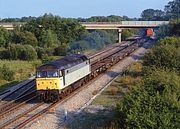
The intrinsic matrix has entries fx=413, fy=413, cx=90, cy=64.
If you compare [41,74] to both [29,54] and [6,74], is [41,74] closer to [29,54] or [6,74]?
[6,74]

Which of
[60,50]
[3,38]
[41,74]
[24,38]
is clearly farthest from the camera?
[3,38]

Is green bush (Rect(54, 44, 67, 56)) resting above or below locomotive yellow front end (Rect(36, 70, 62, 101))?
below

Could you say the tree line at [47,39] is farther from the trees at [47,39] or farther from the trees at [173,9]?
the trees at [173,9]

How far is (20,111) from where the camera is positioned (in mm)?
25531

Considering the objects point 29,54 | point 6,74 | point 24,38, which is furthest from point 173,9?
point 6,74

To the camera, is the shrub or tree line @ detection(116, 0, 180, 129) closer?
tree line @ detection(116, 0, 180, 129)

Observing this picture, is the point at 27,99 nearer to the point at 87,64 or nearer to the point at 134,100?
the point at 87,64

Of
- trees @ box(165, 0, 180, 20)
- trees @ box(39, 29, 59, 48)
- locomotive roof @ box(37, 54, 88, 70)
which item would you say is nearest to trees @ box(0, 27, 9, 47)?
trees @ box(39, 29, 59, 48)

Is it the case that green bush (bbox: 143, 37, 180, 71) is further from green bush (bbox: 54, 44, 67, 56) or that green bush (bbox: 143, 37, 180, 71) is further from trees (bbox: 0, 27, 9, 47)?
trees (bbox: 0, 27, 9, 47)

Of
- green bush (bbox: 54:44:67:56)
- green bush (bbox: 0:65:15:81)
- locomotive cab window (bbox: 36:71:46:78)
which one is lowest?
green bush (bbox: 54:44:67:56)

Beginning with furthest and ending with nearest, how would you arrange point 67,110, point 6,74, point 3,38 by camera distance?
point 3,38 < point 6,74 < point 67,110

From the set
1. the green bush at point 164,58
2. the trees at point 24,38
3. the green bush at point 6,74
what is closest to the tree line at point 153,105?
the green bush at point 164,58

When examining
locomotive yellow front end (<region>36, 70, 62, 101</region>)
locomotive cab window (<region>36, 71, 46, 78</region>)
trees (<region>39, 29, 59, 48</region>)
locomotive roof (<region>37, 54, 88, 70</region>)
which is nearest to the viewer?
locomotive yellow front end (<region>36, 70, 62, 101</region>)

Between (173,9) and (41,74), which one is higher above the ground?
(173,9)
